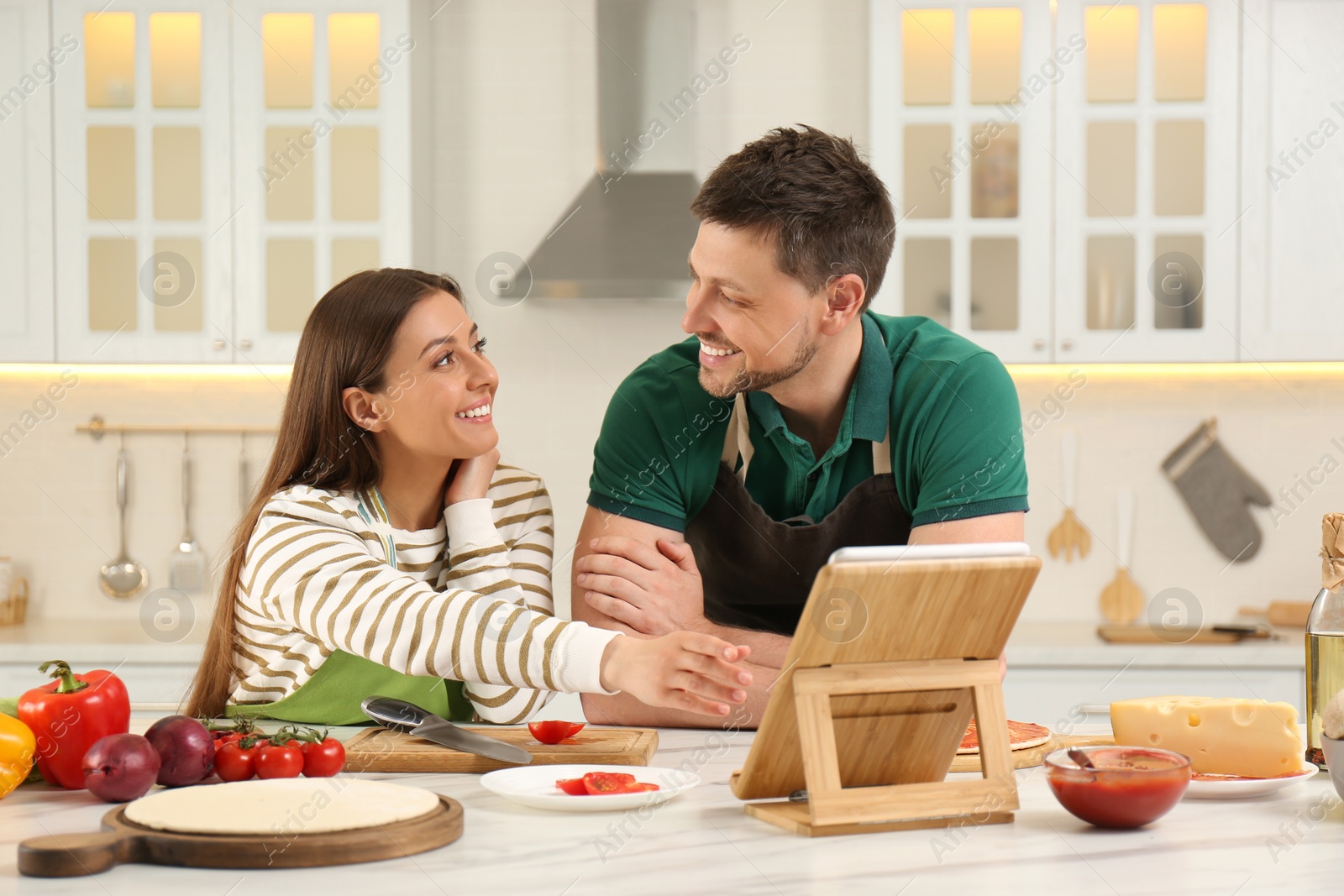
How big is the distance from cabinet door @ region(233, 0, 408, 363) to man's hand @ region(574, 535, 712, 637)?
1.84 m

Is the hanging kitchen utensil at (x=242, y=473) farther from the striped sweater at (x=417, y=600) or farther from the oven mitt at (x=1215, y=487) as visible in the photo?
the oven mitt at (x=1215, y=487)

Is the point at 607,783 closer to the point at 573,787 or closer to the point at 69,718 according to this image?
the point at 573,787

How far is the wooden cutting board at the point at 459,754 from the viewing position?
50.6 inches

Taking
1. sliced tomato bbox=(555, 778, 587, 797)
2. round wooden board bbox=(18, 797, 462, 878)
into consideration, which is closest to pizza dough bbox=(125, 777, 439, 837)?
round wooden board bbox=(18, 797, 462, 878)

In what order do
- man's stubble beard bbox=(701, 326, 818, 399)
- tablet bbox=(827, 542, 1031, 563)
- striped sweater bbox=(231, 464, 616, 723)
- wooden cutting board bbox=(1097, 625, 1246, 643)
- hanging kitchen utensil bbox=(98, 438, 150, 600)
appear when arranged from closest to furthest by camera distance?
tablet bbox=(827, 542, 1031, 563)
striped sweater bbox=(231, 464, 616, 723)
man's stubble beard bbox=(701, 326, 818, 399)
wooden cutting board bbox=(1097, 625, 1246, 643)
hanging kitchen utensil bbox=(98, 438, 150, 600)

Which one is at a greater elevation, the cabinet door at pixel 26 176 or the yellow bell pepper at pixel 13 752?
the cabinet door at pixel 26 176

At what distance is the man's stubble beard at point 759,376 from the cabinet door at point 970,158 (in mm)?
1557

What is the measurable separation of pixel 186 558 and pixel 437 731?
103 inches

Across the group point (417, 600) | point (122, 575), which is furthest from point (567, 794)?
point (122, 575)

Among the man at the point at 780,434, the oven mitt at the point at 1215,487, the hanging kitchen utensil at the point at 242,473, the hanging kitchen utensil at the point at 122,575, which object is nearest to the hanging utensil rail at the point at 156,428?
the hanging kitchen utensil at the point at 242,473

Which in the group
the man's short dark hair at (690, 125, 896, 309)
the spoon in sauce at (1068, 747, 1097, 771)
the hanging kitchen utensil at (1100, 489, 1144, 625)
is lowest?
the hanging kitchen utensil at (1100, 489, 1144, 625)

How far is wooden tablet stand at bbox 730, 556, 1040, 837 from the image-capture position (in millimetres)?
1053

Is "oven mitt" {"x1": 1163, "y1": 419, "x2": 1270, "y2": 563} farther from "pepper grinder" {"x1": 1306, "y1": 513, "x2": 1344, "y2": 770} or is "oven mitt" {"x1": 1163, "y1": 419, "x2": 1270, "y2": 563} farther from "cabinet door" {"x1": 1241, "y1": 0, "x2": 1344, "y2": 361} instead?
"pepper grinder" {"x1": 1306, "y1": 513, "x2": 1344, "y2": 770}

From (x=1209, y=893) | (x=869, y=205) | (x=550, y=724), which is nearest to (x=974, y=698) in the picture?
(x=1209, y=893)
